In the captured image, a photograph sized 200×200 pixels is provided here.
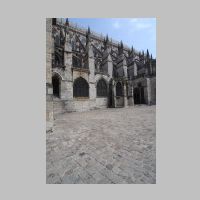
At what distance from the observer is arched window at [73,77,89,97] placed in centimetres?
1681

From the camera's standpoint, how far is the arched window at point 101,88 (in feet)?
64.7

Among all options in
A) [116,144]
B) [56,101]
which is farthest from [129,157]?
[56,101]

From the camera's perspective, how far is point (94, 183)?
6.78 ft

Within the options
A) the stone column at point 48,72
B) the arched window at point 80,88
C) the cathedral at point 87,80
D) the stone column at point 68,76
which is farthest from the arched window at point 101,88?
the stone column at point 48,72

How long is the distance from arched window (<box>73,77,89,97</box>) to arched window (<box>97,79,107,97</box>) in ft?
8.04

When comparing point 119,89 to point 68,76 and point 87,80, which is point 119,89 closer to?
point 87,80

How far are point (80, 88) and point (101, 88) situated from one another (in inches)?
165

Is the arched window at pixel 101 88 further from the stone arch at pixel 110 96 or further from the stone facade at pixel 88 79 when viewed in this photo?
the stone arch at pixel 110 96

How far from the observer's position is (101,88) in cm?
2014

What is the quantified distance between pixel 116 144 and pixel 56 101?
39.0 ft

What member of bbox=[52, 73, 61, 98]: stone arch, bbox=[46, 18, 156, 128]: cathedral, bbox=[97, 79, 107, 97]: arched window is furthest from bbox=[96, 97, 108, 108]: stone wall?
bbox=[52, 73, 61, 98]: stone arch

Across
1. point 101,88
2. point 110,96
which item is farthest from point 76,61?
point 110,96

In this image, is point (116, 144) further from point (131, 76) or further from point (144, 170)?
point (131, 76)

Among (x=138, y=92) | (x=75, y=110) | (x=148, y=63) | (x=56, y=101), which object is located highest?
(x=148, y=63)
